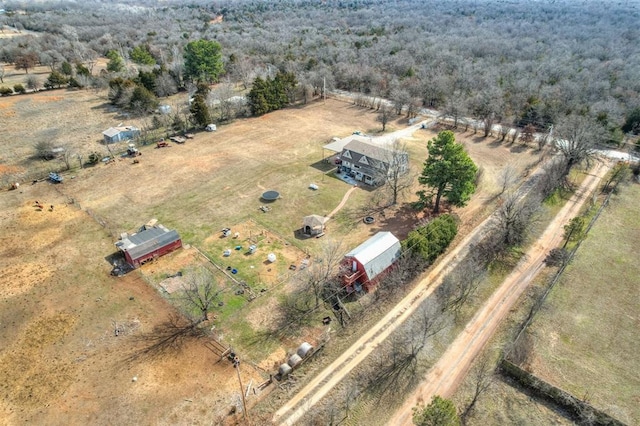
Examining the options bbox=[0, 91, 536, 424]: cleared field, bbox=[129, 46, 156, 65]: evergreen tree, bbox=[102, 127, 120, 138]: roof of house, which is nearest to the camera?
bbox=[0, 91, 536, 424]: cleared field

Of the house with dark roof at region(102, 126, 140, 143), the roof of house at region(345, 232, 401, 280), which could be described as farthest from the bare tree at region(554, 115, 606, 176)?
the house with dark roof at region(102, 126, 140, 143)

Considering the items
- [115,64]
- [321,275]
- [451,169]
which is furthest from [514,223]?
[115,64]

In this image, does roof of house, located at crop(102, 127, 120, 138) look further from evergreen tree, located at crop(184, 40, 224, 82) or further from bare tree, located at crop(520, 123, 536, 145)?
bare tree, located at crop(520, 123, 536, 145)

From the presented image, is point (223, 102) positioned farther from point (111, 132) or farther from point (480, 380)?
point (480, 380)

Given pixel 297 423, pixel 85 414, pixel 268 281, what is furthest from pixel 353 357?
pixel 85 414

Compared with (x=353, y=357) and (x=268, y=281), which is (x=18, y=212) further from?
(x=353, y=357)

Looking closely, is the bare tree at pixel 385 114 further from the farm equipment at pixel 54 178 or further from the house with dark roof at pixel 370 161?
the farm equipment at pixel 54 178
